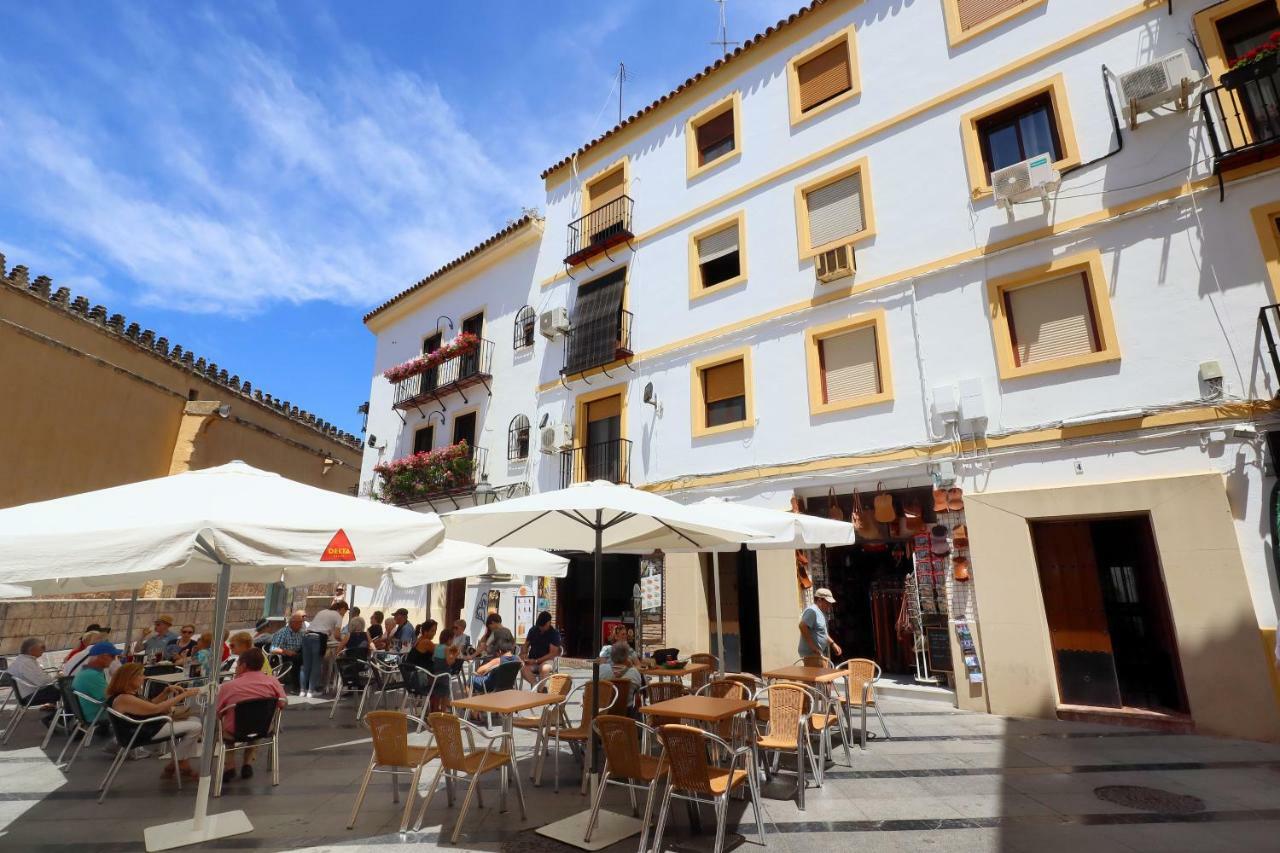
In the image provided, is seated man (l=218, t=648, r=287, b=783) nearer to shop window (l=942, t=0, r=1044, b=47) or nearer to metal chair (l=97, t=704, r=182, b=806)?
metal chair (l=97, t=704, r=182, b=806)

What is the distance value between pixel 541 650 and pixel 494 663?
146cm

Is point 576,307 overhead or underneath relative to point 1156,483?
overhead

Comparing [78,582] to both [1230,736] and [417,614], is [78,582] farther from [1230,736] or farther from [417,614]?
[1230,736]

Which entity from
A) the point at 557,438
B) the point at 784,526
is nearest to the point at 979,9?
the point at 784,526

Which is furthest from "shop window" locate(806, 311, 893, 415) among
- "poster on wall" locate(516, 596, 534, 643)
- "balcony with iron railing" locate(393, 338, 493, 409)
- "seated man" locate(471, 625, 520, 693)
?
"balcony with iron railing" locate(393, 338, 493, 409)

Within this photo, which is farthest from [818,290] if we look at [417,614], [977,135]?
[417,614]

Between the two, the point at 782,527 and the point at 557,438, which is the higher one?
the point at 557,438

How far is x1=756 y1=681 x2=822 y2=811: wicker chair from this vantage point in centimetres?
518

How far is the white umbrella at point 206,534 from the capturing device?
378cm

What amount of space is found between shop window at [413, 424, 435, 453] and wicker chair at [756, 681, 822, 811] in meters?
15.3

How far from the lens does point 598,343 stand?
1444 cm

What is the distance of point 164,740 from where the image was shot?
19.6ft

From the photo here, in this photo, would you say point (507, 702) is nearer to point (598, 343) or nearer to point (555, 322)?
point (598, 343)

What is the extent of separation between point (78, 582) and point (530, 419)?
29.8ft
